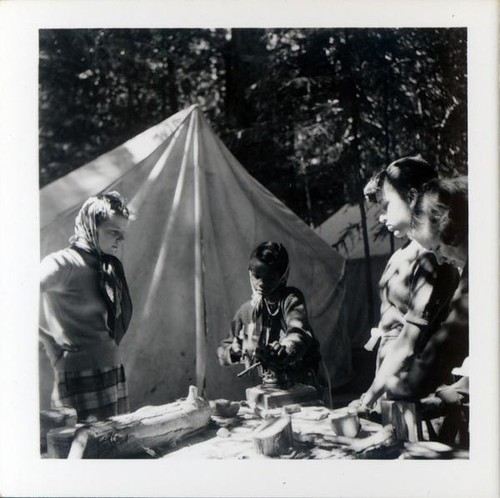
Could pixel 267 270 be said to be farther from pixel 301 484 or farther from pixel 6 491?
pixel 6 491

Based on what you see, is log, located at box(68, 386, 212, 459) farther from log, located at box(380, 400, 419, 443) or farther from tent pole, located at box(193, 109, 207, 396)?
log, located at box(380, 400, 419, 443)

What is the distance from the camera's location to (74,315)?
383 centimetres

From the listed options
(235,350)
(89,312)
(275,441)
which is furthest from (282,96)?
(275,441)

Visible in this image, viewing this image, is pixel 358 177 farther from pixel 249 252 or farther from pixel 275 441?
pixel 275 441

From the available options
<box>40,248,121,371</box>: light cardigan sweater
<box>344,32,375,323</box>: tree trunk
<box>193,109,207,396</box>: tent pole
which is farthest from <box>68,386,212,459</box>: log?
<box>344,32,375,323</box>: tree trunk

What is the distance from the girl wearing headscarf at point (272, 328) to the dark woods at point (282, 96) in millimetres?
296

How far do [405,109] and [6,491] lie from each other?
2.65 m

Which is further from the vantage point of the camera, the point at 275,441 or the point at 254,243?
the point at 254,243

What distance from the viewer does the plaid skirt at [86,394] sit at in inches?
150

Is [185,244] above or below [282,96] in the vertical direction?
below

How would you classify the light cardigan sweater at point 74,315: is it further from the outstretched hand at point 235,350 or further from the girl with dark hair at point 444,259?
the girl with dark hair at point 444,259

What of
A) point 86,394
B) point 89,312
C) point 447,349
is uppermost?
point 89,312

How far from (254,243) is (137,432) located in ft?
3.47

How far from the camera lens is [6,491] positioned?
12.5 feet
